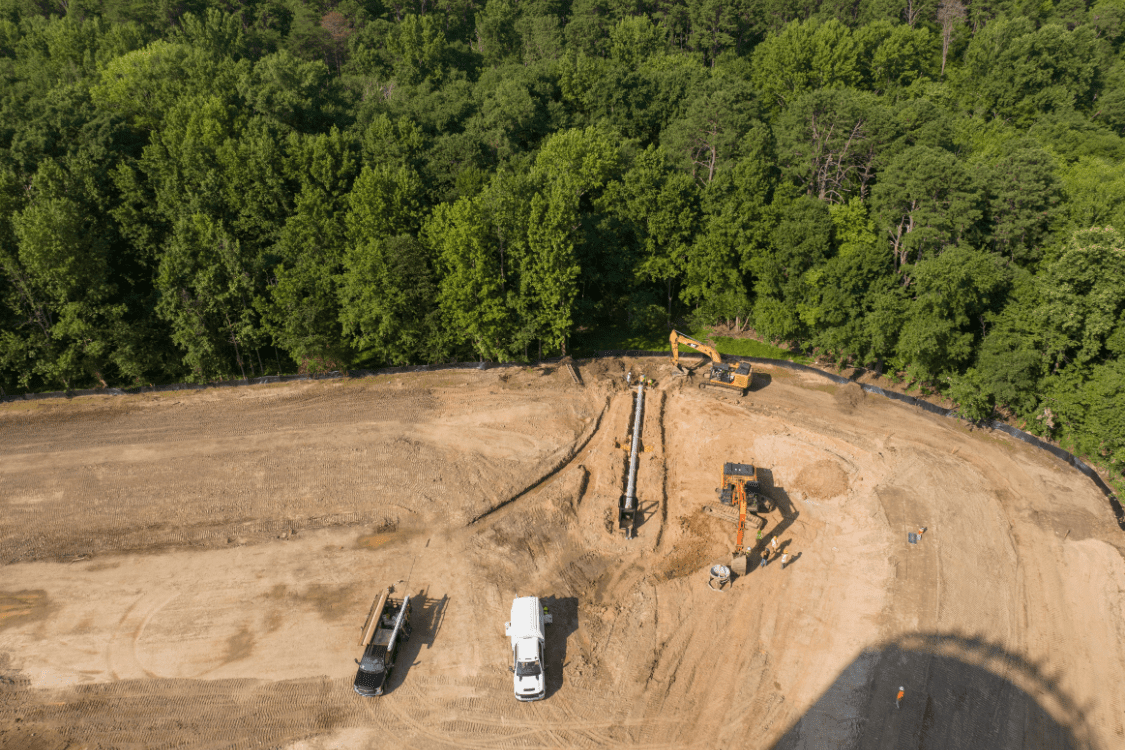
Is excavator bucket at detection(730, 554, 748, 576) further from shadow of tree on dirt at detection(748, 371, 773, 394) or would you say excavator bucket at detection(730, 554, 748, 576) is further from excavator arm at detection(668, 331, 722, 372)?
excavator arm at detection(668, 331, 722, 372)

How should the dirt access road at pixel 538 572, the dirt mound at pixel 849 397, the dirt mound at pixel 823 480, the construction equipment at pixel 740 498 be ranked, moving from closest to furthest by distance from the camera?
the dirt access road at pixel 538 572 → the construction equipment at pixel 740 498 → the dirt mound at pixel 823 480 → the dirt mound at pixel 849 397

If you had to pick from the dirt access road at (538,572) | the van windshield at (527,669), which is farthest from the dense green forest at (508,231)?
the van windshield at (527,669)

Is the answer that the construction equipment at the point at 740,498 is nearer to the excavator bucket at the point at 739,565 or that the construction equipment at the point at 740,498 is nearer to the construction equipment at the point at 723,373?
the excavator bucket at the point at 739,565

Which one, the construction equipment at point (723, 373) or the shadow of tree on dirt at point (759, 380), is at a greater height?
the construction equipment at point (723, 373)

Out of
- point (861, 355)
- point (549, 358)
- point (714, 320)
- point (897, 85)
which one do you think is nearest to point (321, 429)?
point (549, 358)

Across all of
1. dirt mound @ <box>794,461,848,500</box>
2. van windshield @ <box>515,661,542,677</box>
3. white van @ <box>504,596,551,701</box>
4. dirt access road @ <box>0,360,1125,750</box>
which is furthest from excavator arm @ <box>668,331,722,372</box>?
van windshield @ <box>515,661,542,677</box>

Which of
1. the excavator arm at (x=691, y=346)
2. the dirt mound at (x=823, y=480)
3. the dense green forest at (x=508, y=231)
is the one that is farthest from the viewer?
the excavator arm at (x=691, y=346)

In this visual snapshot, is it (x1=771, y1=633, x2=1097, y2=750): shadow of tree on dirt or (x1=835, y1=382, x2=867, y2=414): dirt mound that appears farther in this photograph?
(x1=835, y1=382, x2=867, y2=414): dirt mound

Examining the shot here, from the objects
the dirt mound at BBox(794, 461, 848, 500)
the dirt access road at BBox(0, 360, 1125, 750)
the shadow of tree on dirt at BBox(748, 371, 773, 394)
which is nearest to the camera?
the dirt access road at BBox(0, 360, 1125, 750)
